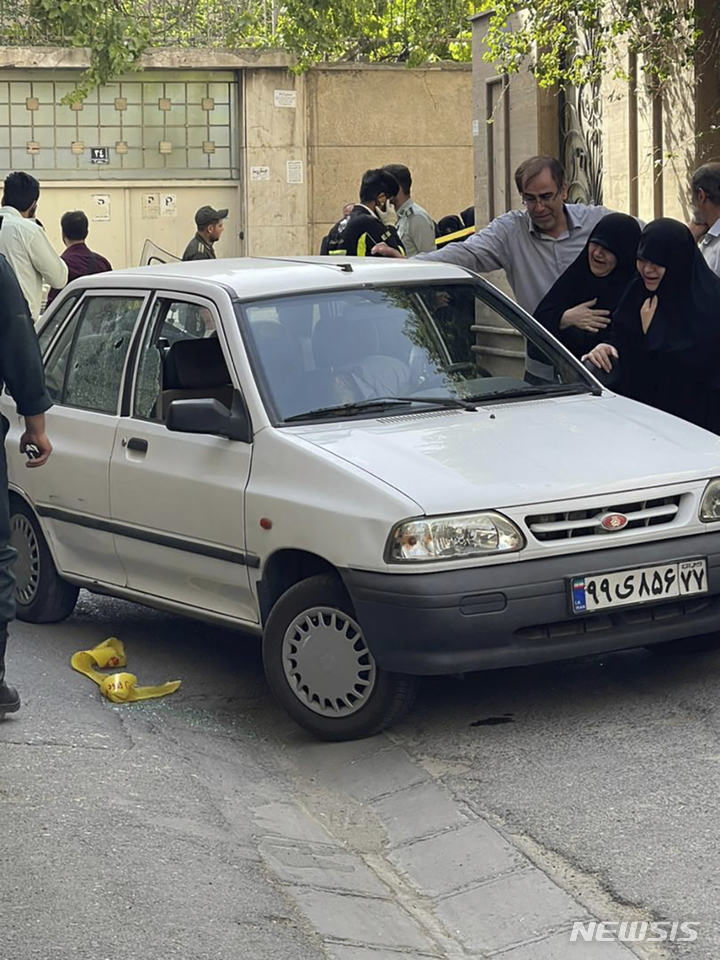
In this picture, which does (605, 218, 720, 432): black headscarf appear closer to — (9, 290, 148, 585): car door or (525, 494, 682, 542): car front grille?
(525, 494, 682, 542): car front grille

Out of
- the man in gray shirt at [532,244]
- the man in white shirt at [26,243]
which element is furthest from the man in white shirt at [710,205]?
the man in white shirt at [26,243]

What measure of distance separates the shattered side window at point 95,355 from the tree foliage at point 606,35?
18.2ft

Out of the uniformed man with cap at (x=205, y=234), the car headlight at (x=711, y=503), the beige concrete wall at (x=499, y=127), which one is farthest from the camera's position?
the beige concrete wall at (x=499, y=127)

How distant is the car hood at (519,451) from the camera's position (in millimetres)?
5777

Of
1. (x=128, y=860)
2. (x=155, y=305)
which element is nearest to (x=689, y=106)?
(x=155, y=305)

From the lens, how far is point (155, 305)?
23.9ft

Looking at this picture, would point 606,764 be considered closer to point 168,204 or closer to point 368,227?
point 368,227

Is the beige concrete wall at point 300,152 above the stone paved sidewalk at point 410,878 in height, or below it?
above

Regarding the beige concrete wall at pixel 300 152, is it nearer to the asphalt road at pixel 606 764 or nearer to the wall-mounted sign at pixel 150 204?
the wall-mounted sign at pixel 150 204

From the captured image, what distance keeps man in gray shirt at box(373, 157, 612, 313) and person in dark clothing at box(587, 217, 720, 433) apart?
0.89m

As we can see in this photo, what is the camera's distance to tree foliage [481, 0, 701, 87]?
1201cm

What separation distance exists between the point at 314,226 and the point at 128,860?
1938 cm

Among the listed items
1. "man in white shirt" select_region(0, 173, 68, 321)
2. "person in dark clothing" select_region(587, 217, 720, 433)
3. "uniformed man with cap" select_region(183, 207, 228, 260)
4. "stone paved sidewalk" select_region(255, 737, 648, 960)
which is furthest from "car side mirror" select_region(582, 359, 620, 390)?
"uniformed man with cap" select_region(183, 207, 228, 260)

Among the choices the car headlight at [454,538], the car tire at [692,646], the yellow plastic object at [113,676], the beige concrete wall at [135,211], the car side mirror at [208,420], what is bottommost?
the yellow plastic object at [113,676]
